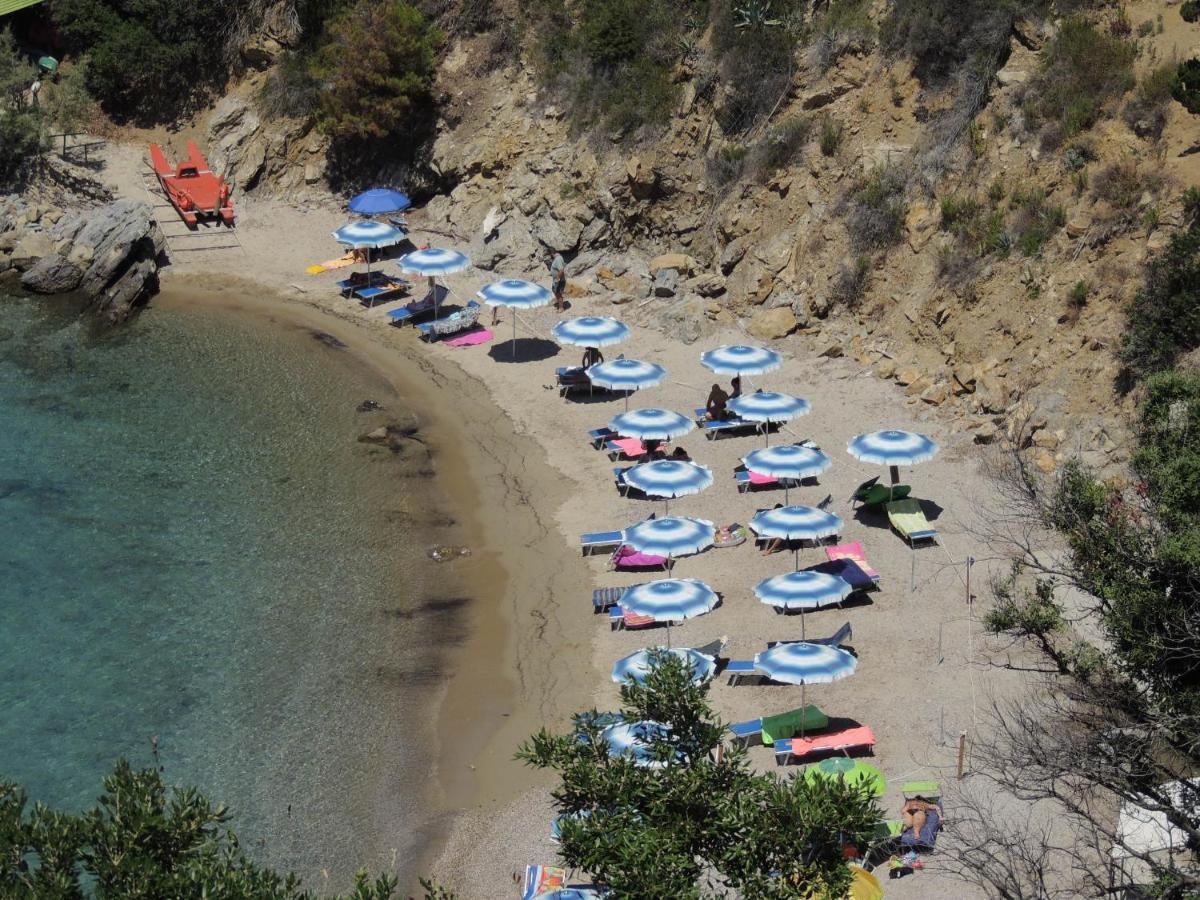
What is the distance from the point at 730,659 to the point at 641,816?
30.9 feet

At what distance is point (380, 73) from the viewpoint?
44.9 m

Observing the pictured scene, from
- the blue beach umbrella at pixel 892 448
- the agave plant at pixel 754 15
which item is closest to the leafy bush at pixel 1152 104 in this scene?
the blue beach umbrella at pixel 892 448

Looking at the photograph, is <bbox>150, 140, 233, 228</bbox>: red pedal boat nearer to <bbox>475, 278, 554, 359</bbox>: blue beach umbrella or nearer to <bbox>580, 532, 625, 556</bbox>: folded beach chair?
<bbox>475, 278, 554, 359</bbox>: blue beach umbrella

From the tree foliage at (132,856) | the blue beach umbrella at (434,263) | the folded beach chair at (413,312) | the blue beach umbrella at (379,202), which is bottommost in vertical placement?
the folded beach chair at (413,312)

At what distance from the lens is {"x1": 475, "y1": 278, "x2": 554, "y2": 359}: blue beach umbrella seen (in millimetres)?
35625

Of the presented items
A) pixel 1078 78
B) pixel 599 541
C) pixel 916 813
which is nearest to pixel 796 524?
pixel 599 541

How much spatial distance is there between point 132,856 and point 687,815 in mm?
5472

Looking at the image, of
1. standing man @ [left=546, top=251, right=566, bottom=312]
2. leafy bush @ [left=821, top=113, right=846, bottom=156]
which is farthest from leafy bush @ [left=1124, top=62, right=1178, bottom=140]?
standing man @ [left=546, top=251, right=566, bottom=312]

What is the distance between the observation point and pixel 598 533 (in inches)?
1099

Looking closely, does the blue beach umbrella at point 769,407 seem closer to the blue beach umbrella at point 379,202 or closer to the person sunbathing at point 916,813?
the person sunbathing at point 916,813

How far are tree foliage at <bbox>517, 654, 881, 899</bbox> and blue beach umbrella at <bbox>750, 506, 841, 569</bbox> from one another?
32.7 ft

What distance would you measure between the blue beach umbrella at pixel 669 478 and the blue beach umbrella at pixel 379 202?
18.4 m

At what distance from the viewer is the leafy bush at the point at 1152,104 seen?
3186cm

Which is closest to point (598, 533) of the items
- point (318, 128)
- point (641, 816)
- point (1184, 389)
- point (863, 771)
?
point (863, 771)
